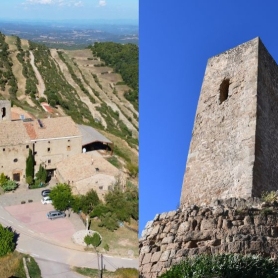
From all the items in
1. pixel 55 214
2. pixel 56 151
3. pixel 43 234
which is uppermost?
pixel 56 151

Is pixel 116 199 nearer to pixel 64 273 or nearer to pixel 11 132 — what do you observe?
pixel 64 273

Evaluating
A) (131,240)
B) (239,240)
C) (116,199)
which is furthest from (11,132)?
(239,240)

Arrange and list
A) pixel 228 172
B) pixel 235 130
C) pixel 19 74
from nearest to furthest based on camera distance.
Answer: pixel 19 74
pixel 228 172
pixel 235 130

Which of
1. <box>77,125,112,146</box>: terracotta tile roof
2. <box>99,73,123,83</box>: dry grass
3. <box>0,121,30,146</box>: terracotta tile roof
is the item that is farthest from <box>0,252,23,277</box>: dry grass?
<box>99,73,123,83</box>: dry grass

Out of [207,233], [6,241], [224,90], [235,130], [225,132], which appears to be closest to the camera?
[6,241]

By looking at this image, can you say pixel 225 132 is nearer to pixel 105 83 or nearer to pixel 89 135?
pixel 105 83

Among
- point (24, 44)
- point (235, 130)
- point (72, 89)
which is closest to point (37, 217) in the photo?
point (72, 89)
